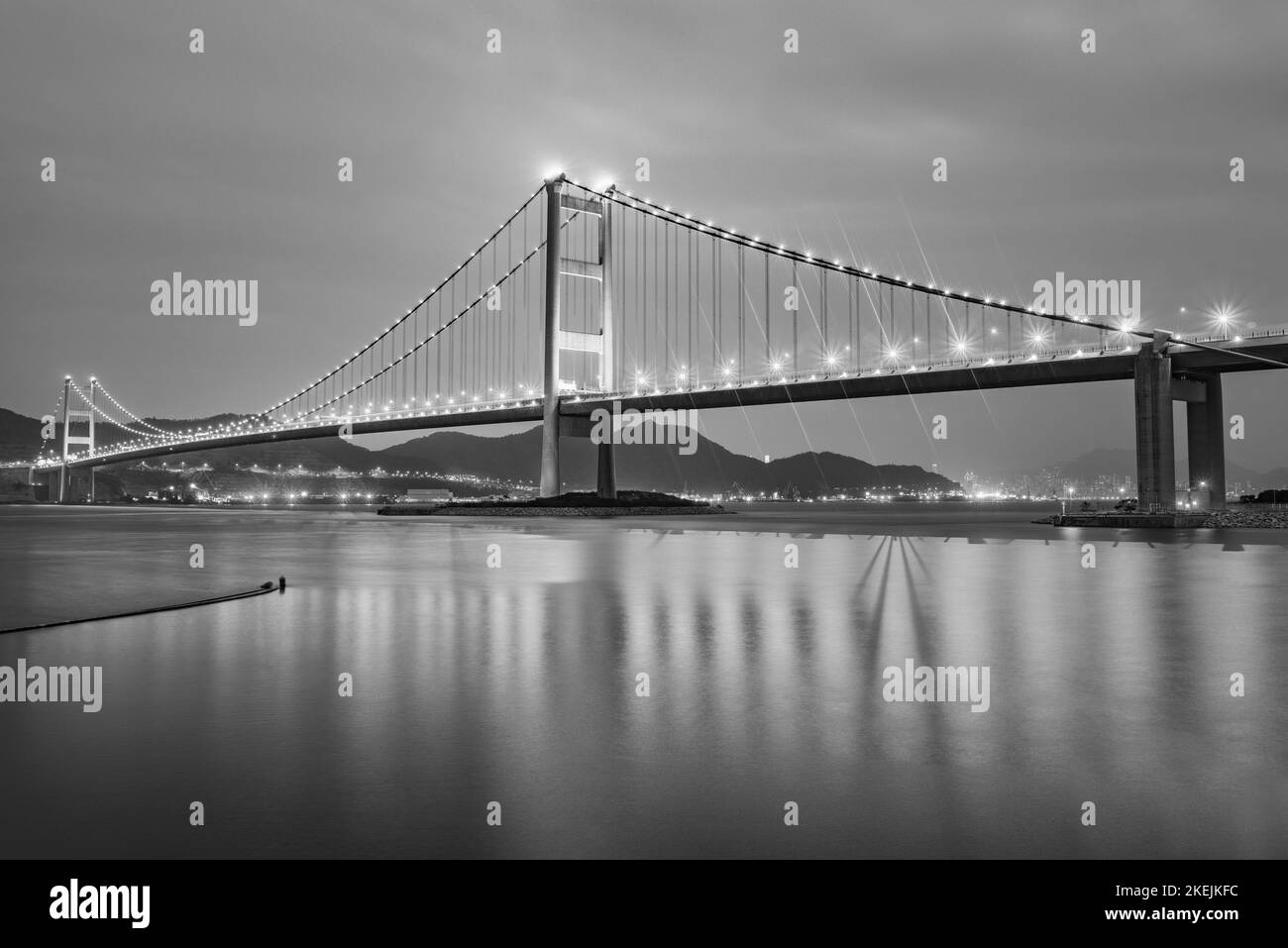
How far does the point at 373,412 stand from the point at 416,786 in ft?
277

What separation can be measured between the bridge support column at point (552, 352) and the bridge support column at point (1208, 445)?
3741 cm

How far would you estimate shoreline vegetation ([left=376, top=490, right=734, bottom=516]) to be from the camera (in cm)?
6581

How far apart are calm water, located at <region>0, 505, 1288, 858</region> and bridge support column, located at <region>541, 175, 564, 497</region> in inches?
2003

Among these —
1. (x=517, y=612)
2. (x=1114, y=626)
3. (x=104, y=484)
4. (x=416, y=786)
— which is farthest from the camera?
(x=104, y=484)

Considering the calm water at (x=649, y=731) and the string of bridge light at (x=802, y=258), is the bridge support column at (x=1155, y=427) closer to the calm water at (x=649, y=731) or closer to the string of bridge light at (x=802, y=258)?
the string of bridge light at (x=802, y=258)

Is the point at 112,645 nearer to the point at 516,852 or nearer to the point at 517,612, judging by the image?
the point at 517,612

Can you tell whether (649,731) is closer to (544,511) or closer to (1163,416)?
(1163,416)

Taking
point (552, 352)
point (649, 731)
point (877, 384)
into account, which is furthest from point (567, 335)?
point (649, 731)

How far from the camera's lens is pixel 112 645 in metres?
10.3

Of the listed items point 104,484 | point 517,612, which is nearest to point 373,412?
point 517,612

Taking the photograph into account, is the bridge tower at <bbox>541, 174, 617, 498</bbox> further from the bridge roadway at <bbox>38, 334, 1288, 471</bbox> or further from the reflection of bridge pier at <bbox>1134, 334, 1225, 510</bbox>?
the reflection of bridge pier at <bbox>1134, 334, 1225, 510</bbox>

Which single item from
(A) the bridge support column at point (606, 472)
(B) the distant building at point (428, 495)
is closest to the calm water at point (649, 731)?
(A) the bridge support column at point (606, 472)

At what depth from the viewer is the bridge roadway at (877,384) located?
49.5 meters

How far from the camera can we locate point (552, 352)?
67.4 meters
